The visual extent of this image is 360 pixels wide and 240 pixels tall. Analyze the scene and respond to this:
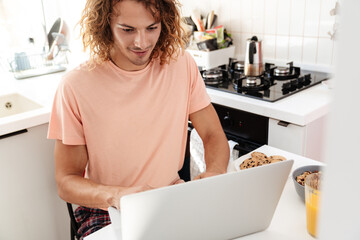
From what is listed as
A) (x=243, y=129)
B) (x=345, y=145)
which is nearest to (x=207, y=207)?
(x=345, y=145)

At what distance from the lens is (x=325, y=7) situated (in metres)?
1.90

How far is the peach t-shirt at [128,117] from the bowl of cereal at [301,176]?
527 mm

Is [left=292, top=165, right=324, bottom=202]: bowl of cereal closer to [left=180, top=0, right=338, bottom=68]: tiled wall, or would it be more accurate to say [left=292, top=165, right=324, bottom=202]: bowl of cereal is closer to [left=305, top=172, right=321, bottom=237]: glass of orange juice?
[left=305, top=172, right=321, bottom=237]: glass of orange juice

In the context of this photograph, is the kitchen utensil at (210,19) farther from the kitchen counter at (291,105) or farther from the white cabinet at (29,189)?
the white cabinet at (29,189)

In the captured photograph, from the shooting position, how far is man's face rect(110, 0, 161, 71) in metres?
1.19

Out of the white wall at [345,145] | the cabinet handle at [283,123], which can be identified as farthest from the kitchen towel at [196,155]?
the white wall at [345,145]

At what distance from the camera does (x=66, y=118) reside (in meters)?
1.20

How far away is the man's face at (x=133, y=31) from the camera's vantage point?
1.19 metres

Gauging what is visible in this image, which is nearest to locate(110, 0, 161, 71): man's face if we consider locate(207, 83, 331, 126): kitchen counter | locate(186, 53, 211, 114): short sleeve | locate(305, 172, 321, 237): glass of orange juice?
locate(186, 53, 211, 114): short sleeve

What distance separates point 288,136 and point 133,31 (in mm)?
811

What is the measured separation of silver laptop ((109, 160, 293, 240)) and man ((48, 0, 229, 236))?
1.24ft

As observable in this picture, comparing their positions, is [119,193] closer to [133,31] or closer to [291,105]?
[133,31]

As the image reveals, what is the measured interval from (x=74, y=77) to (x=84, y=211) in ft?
1.64

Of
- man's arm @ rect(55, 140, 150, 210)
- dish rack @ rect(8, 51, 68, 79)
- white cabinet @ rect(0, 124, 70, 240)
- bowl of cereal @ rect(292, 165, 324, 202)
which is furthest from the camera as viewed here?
dish rack @ rect(8, 51, 68, 79)
